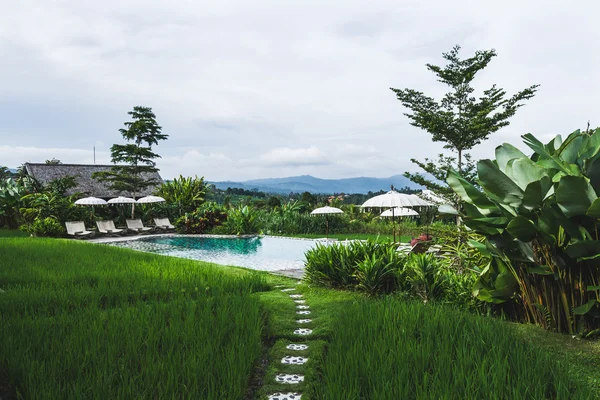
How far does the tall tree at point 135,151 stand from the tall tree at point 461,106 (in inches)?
566

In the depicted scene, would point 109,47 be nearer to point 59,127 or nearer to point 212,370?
point 212,370

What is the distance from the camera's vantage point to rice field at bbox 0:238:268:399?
8.20 ft

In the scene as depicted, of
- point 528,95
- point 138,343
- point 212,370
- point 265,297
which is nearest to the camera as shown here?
point 212,370

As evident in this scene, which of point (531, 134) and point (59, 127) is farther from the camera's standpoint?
point (59, 127)

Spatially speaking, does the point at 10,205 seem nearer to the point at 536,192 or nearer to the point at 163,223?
the point at 163,223

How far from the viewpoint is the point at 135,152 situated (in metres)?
20.2

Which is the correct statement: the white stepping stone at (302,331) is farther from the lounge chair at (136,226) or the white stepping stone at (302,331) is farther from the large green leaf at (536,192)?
the lounge chair at (136,226)

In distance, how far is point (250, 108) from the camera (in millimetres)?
18172

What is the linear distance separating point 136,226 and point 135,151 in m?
4.05

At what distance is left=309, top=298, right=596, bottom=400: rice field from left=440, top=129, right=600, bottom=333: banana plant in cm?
87

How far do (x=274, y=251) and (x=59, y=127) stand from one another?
55.7 feet

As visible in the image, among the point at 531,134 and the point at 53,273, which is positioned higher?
the point at 531,134

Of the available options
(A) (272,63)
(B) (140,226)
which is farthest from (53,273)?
(B) (140,226)

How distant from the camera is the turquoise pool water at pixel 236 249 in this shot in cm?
1080
